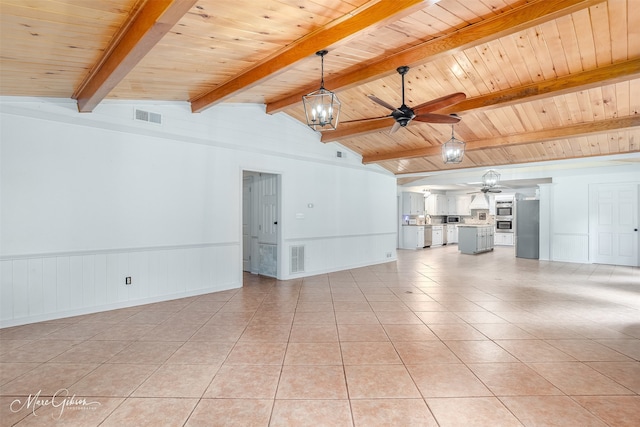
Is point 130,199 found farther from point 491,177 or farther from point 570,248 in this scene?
point 570,248

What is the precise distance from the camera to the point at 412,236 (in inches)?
480

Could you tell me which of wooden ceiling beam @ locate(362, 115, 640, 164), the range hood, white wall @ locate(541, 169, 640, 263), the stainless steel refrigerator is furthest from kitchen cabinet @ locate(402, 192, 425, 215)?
wooden ceiling beam @ locate(362, 115, 640, 164)

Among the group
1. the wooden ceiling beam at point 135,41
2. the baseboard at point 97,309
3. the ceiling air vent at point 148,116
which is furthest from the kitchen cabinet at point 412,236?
the wooden ceiling beam at point 135,41

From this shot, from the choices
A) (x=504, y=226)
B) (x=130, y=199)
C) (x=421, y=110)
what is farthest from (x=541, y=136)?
(x=504, y=226)

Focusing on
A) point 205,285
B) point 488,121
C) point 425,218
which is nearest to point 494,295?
point 488,121

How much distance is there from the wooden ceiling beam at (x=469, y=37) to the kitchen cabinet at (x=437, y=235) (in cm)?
995

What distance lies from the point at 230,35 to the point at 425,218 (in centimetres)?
1170

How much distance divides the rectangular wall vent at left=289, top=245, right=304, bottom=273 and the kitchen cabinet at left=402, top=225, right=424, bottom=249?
6654 mm

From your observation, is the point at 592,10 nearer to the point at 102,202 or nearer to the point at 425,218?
the point at 102,202

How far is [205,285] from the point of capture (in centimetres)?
527

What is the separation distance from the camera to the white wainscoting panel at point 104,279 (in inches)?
Result: 146

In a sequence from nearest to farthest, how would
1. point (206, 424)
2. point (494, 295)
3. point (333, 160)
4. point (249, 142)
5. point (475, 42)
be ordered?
point (206, 424) → point (475, 42) → point (494, 295) → point (249, 142) → point (333, 160)

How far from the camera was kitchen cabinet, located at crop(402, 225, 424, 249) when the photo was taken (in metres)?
12.2

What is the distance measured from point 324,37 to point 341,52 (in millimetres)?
683
